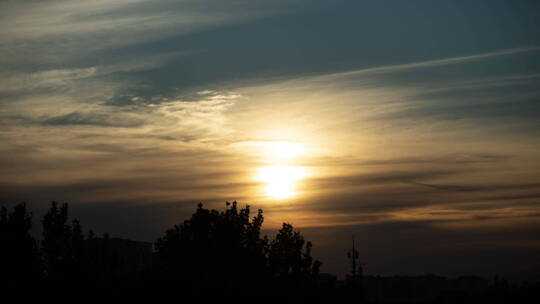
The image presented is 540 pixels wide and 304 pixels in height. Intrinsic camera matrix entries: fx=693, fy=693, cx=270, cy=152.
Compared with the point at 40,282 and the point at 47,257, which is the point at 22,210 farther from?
the point at 40,282

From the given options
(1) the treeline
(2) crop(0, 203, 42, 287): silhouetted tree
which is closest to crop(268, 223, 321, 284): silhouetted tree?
(1) the treeline

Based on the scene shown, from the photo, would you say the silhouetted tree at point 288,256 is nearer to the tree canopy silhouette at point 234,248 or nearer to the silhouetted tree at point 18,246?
the tree canopy silhouette at point 234,248

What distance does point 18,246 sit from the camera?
6431cm

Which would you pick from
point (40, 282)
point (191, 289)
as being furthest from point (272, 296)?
point (40, 282)

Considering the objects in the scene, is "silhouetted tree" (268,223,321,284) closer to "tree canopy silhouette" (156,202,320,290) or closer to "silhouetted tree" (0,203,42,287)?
"tree canopy silhouette" (156,202,320,290)

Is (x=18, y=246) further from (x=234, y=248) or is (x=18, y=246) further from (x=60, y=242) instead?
(x=234, y=248)

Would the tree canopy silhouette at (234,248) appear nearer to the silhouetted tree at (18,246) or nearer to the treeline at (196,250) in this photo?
the treeline at (196,250)

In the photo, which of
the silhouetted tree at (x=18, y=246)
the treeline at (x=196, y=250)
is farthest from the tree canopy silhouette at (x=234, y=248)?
the silhouetted tree at (x=18, y=246)

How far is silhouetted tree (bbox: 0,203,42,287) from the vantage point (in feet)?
201

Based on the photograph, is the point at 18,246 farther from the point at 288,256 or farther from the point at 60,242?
the point at 288,256

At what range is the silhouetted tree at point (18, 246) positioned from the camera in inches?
2416

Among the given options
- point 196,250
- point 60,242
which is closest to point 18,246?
point 60,242

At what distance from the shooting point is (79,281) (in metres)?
44.5

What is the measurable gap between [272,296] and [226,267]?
1592 centimetres
